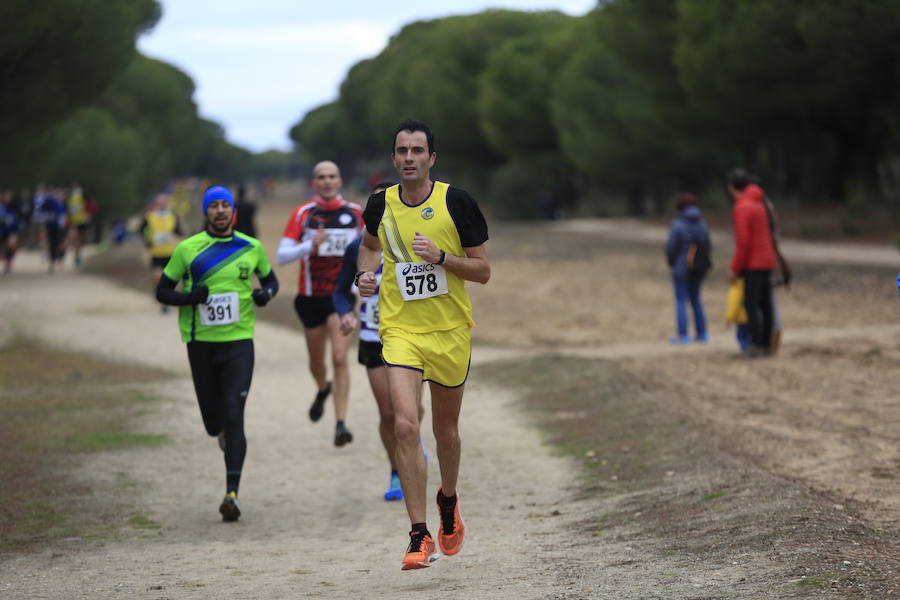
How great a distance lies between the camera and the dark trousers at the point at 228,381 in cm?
946

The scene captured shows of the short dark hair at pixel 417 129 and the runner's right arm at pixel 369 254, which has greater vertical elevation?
the short dark hair at pixel 417 129

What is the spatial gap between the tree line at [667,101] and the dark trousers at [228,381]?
88.5 ft

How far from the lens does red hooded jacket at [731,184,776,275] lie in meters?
15.4

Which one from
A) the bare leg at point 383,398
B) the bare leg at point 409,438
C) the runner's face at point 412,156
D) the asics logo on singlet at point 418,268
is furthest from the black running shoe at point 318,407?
the runner's face at point 412,156

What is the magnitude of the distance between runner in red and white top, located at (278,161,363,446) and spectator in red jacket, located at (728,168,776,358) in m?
5.40

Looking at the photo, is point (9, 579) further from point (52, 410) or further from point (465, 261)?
point (52, 410)

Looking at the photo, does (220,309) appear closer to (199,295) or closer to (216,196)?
(199,295)

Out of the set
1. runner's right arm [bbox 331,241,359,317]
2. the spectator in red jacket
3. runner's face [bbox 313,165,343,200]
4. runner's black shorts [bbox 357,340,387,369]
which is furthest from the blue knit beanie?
the spectator in red jacket

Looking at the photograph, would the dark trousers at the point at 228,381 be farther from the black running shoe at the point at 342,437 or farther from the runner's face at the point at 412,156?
the runner's face at the point at 412,156

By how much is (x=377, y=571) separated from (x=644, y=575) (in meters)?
1.52

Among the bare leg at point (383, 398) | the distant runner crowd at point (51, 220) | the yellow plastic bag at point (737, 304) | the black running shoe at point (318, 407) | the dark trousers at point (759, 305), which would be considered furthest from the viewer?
the distant runner crowd at point (51, 220)

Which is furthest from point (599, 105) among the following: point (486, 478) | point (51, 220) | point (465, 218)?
point (465, 218)

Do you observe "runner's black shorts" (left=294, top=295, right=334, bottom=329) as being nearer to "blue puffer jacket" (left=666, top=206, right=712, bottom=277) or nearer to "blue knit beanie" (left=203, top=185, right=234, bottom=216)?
"blue knit beanie" (left=203, top=185, right=234, bottom=216)

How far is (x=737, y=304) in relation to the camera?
1603 centimetres
